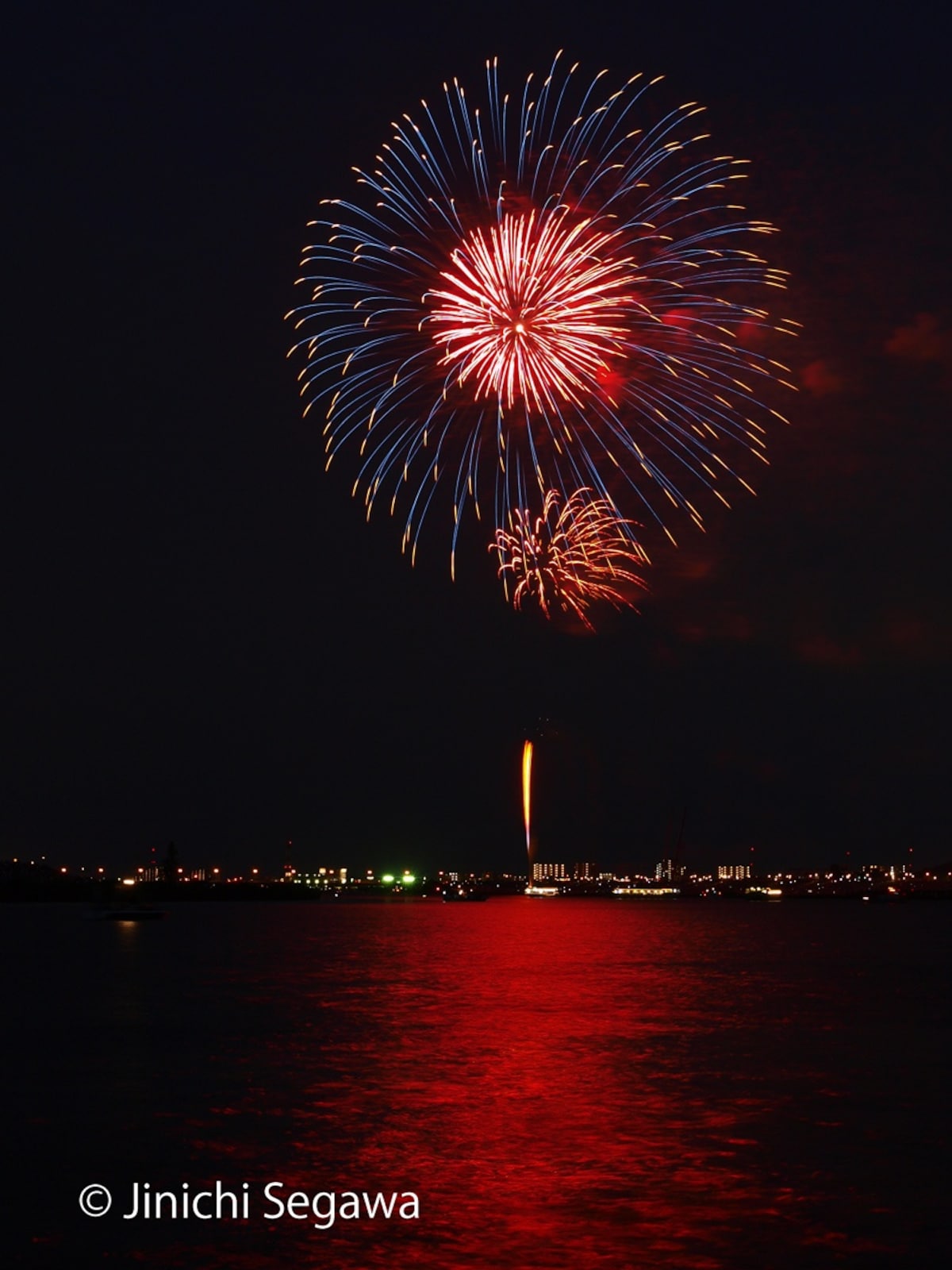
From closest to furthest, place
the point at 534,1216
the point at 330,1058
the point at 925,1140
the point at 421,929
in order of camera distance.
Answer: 1. the point at 534,1216
2. the point at 925,1140
3. the point at 330,1058
4. the point at 421,929

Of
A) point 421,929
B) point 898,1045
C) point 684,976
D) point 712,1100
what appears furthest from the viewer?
point 421,929

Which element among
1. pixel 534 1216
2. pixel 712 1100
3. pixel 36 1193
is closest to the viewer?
pixel 534 1216

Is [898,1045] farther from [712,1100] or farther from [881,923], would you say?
[881,923]

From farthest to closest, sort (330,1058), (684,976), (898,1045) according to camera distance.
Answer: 1. (684,976)
2. (898,1045)
3. (330,1058)

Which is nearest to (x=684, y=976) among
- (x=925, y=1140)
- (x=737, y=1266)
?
(x=925, y=1140)

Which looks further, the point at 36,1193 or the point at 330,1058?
the point at 330,1058

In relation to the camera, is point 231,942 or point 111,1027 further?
point 231,942

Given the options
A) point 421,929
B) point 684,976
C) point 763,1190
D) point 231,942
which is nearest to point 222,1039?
point 763,1190

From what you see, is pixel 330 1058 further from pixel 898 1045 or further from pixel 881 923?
pixel 881 923
